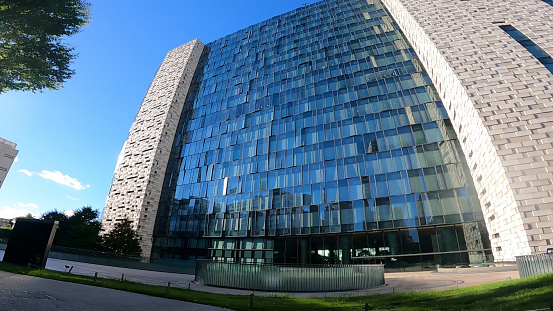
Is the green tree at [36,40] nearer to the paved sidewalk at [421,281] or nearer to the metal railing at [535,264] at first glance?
the paved sidewalk at [421,281]

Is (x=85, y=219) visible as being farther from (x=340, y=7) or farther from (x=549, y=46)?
(x=549, y=46)

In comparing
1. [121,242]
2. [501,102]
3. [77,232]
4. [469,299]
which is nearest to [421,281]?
[469,299]

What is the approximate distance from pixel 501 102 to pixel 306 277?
20703 millimetres

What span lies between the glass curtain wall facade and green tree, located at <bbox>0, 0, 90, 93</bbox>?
966 inches

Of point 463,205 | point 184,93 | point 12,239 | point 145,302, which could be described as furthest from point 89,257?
point 463,205

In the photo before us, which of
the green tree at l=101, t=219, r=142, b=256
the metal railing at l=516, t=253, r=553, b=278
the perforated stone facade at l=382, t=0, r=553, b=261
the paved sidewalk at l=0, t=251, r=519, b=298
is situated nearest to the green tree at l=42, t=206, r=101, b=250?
the green tree at l=101, t=219, r=142, b=256

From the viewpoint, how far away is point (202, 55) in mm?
60438

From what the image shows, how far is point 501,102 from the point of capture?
21141 mm

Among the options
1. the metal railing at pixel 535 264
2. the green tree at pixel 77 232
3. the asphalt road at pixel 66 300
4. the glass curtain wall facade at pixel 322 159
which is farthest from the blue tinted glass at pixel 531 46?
the green tree at pixel 77 232

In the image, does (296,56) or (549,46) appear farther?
(296,56)

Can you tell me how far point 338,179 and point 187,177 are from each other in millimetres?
25886

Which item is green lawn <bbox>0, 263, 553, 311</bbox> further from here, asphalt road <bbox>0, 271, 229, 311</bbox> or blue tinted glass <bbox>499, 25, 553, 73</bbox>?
blue tinted glass <bbox>499, 25, 553, 73</bbox>

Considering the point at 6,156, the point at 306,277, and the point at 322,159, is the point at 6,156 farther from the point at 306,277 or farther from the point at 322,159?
the point at 306,277

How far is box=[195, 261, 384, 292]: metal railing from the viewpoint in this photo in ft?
55.7
